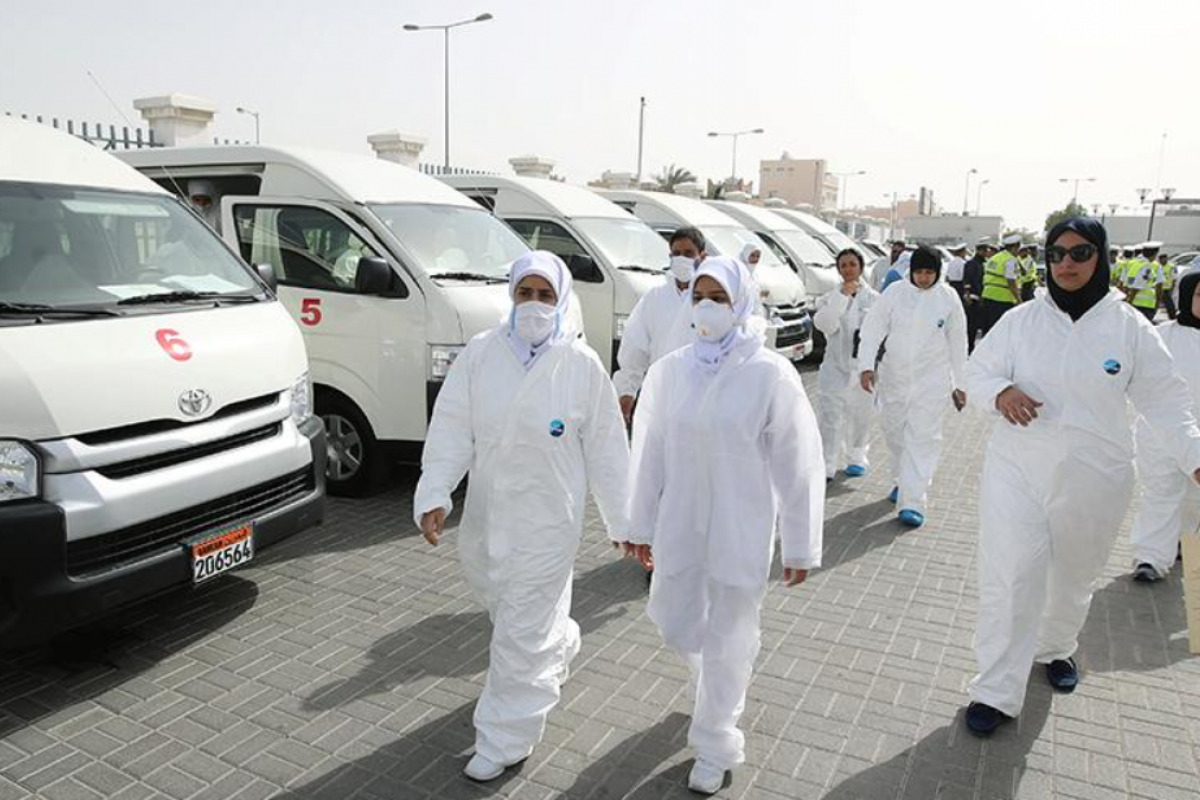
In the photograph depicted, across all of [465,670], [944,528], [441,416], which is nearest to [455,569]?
[465,670]

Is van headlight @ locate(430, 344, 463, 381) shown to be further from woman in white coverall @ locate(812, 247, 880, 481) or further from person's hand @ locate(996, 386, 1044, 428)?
person's hand @ locate(996, 386, 1044, 428)

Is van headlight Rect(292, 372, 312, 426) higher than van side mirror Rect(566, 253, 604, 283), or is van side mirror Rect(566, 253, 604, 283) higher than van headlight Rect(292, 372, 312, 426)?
van side mirror Rect(566, 253, 604, 283)

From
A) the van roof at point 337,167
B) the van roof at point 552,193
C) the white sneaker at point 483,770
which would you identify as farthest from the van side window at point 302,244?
the white sneaker at point 483,770

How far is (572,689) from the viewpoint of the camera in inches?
150

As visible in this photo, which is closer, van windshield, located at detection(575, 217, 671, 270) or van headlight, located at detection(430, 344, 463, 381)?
van headlight, located at detection(430, 344, 463, 381)

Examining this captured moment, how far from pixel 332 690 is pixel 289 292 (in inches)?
131

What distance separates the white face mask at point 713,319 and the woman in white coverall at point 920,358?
3379mm

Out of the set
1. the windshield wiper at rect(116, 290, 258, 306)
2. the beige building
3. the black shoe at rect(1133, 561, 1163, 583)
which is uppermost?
the beige building

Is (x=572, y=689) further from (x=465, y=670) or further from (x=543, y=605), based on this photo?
(x=543, y=605)

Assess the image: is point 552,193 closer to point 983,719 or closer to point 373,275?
point 373,275

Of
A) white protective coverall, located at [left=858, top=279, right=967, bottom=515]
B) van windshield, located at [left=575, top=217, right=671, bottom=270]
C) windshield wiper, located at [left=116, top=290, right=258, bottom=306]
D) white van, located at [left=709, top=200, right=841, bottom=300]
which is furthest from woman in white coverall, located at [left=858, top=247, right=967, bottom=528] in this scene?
white van, located at [left=709, top=200, right=841, bottom=300]

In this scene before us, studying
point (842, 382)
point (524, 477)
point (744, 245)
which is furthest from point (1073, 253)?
point (744, 245)

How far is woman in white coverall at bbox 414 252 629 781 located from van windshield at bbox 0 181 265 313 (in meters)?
1.82

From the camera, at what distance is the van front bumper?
3187mm
